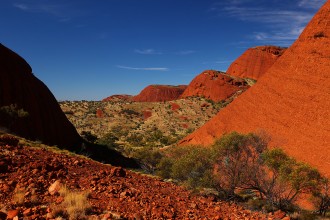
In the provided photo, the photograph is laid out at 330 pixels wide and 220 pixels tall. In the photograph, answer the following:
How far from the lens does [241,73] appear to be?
92.1 metres

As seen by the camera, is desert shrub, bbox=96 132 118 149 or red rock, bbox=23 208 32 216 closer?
red rock, bbox=23 208 32 216

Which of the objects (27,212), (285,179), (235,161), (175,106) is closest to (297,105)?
(235,161)

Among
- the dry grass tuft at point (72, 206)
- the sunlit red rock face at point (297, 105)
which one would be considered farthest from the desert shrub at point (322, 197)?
the dry grass tuft at point (72, 206)

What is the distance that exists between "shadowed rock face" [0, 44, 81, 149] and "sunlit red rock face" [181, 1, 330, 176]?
15.5m

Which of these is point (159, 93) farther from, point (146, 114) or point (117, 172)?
point (117, 172)

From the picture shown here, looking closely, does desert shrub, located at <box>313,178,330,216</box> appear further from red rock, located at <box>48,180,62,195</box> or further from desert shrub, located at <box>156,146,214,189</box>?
red rock, located at <box>48,180,62,195</box>

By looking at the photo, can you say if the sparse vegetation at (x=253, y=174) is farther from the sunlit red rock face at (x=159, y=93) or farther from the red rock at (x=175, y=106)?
the sunlit red rock face at (x=159, y=93)

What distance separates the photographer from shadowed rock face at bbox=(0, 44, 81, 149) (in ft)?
90.8

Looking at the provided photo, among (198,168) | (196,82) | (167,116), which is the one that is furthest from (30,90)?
(196,82)

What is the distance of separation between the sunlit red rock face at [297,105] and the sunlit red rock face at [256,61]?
188 feet

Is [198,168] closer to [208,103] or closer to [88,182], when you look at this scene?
[88,182]

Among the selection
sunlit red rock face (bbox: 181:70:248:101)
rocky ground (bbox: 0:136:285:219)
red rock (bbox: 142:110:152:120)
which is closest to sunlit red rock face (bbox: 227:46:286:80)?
sunlit red rock face (bbox: 181:70:248:101)

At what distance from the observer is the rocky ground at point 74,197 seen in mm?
6056

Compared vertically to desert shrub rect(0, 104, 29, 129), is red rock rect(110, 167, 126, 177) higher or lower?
lower
